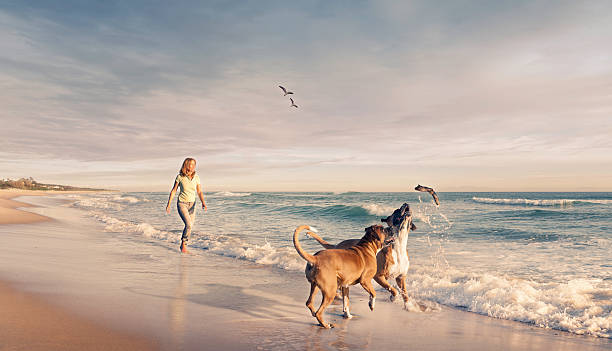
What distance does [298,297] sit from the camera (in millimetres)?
6797

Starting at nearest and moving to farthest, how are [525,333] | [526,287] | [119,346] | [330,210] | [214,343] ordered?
[119,346] < [214,343] < [525,333] < [526,287] < [330,210]

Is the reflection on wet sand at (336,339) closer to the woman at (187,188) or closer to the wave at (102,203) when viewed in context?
the woman at (187,188)

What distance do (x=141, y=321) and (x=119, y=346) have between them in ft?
2.80

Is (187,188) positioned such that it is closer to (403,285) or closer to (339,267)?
(403,285)

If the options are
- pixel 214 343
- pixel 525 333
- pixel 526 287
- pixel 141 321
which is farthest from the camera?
pixel 526 287

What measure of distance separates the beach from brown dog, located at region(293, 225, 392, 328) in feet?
1.34

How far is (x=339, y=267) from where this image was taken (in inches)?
203

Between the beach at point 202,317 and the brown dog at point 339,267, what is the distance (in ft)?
A: 1.34

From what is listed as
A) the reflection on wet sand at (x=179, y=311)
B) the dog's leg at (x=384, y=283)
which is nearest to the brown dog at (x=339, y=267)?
the dog's leg at (x=384, y=283)

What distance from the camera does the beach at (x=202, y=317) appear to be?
Answer: 4391 mm

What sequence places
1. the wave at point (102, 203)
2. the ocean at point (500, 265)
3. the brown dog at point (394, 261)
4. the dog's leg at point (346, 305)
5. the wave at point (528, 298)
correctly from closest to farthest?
the dog's leg at point (346, 305)
the wave at point (528, 298)
the ocean at point (500, 265)
the brown dog at point (394, 261)
the wave at point (102, 203)

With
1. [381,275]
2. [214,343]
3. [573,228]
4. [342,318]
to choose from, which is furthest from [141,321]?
[573,228]

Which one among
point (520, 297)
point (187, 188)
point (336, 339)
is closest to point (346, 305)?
point (336, 339)

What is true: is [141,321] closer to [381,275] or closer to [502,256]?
[381,275]
